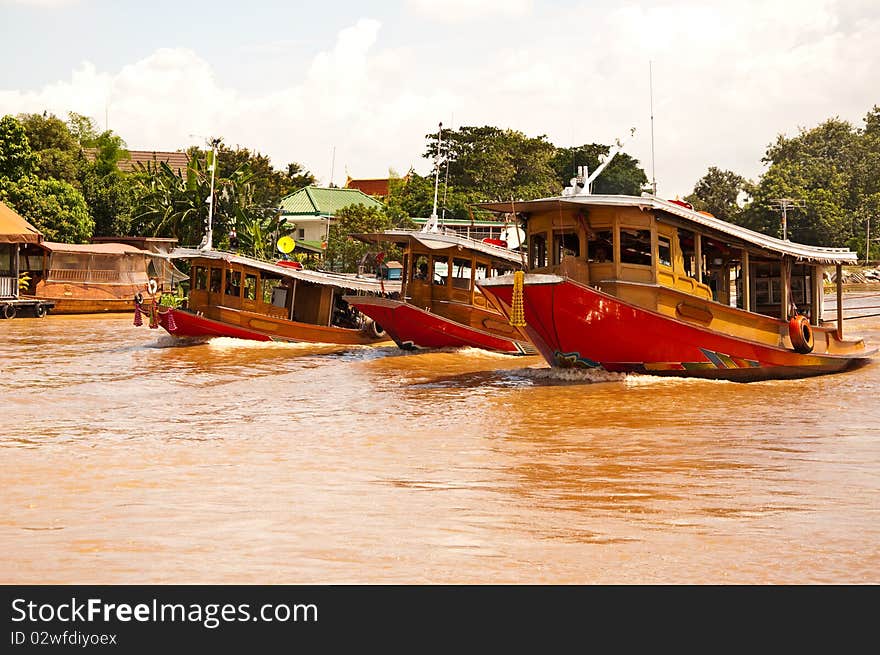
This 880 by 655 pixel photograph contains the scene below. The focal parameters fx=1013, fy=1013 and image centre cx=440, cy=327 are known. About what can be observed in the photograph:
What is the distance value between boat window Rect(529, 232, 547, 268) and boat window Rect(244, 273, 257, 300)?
9312 mm

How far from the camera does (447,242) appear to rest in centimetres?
2086

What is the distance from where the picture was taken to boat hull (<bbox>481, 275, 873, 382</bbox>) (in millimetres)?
14883

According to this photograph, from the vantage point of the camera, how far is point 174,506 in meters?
6.92

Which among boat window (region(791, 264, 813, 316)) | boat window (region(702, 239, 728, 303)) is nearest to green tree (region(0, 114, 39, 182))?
boat window (region(702, 239, 728, 303))

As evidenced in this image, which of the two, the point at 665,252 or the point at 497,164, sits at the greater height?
the point at 497,164

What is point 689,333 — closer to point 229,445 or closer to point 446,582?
point 229,445

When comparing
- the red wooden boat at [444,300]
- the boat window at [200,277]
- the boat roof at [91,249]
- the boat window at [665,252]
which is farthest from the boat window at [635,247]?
the boat roof at [91,249]

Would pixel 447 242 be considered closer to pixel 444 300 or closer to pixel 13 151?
pixel 444 300

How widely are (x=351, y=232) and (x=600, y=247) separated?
31.3 m

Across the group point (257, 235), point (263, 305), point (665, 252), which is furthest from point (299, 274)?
point (257, 235)

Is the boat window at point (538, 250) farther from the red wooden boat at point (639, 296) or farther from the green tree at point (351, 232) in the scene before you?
the green tree at point (351, 232)

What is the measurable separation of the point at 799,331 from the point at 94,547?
44.4 ft

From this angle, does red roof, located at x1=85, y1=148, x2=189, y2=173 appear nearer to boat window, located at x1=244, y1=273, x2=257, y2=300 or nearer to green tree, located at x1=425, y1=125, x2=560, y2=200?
green tree, located at x1=425, y1=125, x2=560, y2=200
